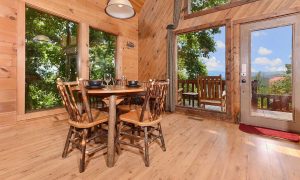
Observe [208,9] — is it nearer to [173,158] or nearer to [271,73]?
[271,73]

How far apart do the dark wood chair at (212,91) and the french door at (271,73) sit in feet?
2.25

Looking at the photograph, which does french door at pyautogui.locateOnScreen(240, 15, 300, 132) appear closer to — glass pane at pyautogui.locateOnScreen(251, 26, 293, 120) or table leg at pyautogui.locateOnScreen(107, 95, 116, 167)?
glass pane at pyautogui.locateOnScreen(251, 26, 293, 120)

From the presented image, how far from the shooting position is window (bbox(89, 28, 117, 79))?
4129mm

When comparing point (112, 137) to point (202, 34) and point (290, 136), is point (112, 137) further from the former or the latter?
point (202, 34)

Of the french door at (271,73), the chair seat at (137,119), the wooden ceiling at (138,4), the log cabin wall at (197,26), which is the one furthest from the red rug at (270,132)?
the wooden ceiling at (138,4)

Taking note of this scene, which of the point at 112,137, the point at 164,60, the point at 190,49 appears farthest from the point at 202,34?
the point at 112,137

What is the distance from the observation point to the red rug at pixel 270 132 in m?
2.62

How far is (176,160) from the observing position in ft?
6.40

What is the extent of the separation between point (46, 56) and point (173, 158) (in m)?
2.98

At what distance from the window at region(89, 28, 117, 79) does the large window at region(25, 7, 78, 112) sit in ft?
1.49

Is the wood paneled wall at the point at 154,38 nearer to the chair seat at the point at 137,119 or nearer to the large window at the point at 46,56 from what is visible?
the large window at the point at 46,56

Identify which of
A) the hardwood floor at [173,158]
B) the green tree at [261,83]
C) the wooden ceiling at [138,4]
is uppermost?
the wooden ceiling at [138,4]

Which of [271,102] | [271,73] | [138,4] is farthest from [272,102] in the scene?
[138,4]

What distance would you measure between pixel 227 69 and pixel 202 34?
330 centimetres
